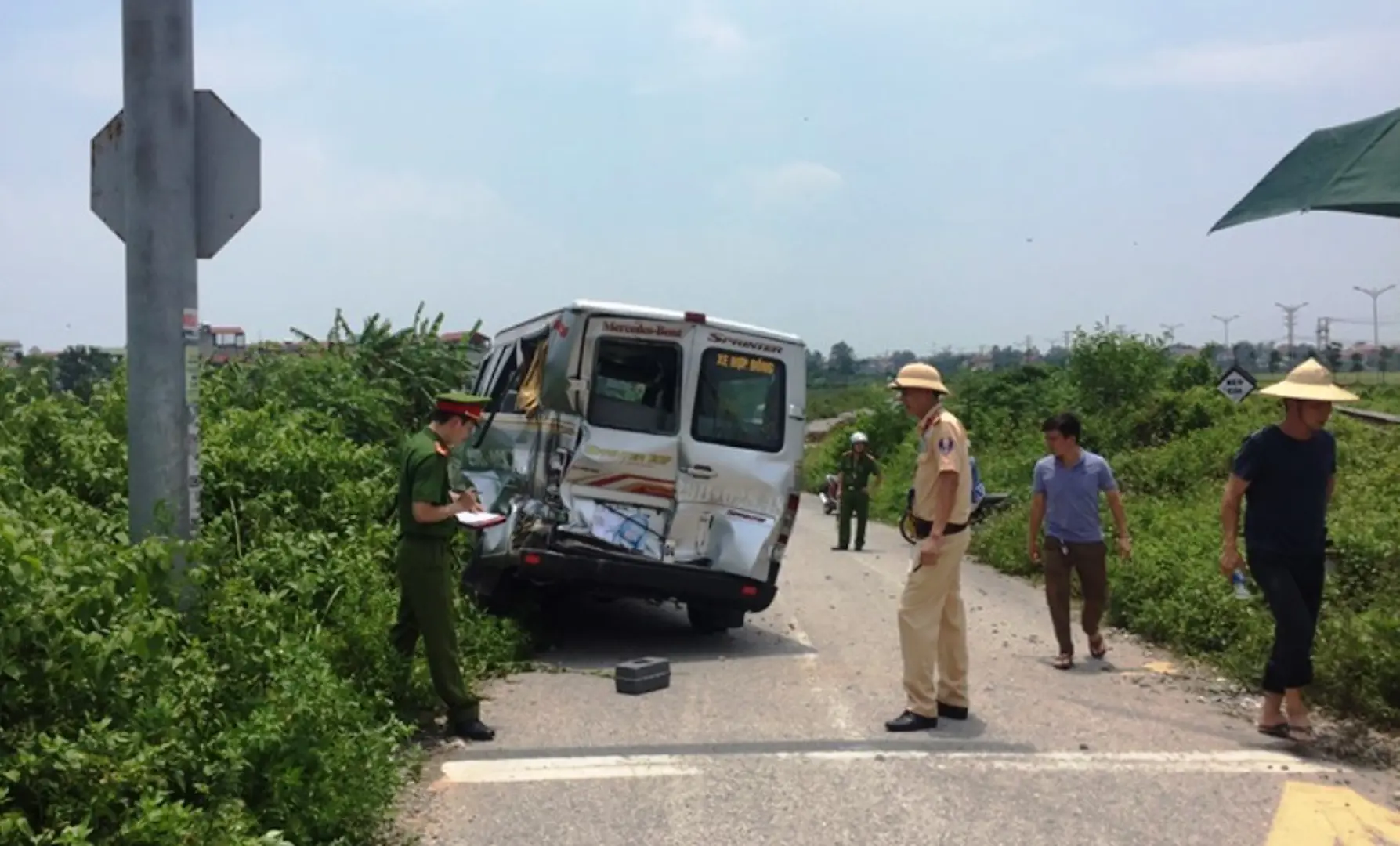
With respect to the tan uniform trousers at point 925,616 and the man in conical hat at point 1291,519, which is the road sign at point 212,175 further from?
the man in conical hat at point 1291,519

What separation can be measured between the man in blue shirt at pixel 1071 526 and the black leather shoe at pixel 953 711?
81.2 inches

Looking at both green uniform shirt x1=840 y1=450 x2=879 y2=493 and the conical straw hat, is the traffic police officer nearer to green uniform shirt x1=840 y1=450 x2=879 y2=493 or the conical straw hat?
the conical straw hat

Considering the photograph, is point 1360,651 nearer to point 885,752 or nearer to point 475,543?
point 885,752

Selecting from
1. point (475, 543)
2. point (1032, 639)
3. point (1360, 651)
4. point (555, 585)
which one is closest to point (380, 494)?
point (475, 543)

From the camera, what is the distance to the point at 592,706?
8.19m

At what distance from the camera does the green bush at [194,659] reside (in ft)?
14.2

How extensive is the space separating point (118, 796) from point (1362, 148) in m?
5.90

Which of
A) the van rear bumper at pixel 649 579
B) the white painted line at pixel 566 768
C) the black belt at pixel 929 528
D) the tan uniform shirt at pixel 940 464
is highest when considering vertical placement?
the tan uniform shirt at pixel 940 464

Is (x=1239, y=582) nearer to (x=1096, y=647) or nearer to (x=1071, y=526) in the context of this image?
(x=1071, y=526)

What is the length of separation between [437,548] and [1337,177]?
4840 millimetres

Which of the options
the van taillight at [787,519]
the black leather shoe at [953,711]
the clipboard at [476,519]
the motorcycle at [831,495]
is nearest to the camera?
the clipboard at [476,519]

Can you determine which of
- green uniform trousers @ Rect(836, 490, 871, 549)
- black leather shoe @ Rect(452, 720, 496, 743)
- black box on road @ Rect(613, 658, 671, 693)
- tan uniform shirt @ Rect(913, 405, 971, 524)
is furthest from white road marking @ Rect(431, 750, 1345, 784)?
green uniform trousers @ Rect(836, 490, 871, 549)

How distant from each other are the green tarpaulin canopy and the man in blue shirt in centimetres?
331

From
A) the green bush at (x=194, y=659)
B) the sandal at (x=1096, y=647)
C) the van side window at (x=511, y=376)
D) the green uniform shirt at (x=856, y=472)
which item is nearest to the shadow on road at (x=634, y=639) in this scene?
the green bush at (x=194, y=659)
